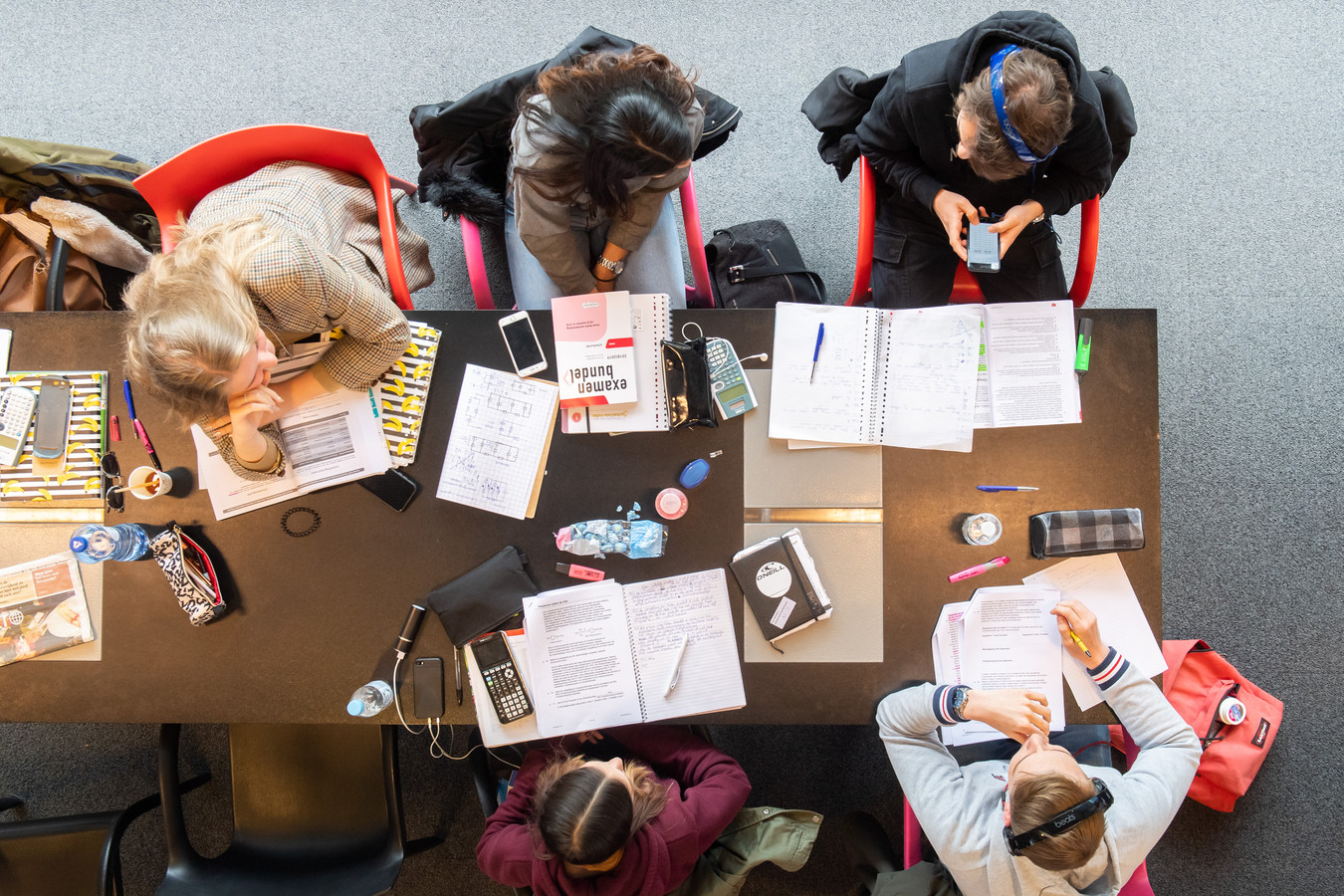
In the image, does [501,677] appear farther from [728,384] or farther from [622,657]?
[728,384]

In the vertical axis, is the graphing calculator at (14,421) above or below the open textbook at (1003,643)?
above

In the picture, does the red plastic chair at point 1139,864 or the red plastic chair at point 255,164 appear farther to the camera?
the red plastic chair at point 1139,864

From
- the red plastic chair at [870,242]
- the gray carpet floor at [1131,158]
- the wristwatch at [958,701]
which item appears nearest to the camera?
the wristwatch at [958,701]

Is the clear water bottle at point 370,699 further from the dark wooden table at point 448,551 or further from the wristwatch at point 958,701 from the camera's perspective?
the wristwatch at point 958,701

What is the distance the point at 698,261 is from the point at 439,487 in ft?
2.80

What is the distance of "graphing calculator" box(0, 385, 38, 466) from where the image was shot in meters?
1.59

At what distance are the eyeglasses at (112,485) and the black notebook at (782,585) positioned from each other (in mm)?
1369

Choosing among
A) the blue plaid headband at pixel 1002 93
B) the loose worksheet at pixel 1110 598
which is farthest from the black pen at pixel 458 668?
the blue plaid headband at pixel 1002 93

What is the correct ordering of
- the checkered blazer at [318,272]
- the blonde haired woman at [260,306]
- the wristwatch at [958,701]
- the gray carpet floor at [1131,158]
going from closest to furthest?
1. the blonde haired woman at [260,306]
2. the checkered blazer at [318,272]
3. the wristwatch at [958,701]
4. the gray carpet floor at [1131,158]

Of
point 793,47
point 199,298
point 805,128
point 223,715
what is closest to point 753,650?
point 223,715

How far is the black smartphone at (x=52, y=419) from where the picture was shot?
159cm

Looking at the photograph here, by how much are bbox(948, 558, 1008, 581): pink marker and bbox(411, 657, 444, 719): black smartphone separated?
1.16 meters

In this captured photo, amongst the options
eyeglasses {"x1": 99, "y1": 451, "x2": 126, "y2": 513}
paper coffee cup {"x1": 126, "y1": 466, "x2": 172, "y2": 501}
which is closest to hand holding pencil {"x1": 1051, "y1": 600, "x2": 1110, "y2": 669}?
paper coffee cup {"x1": 126, "y1": 466, "x2": 172, "y2": 501}

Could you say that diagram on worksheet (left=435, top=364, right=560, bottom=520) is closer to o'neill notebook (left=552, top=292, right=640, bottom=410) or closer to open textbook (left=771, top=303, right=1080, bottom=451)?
o'neill notebook (left=552, top=292, right=640, bottom=410)
